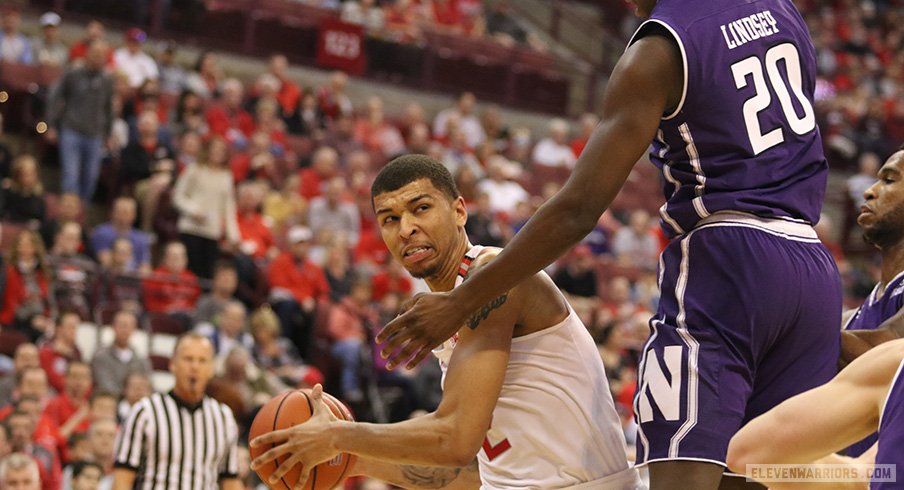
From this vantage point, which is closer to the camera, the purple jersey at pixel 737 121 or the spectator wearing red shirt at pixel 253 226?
the purple jersey at pixel 737 121

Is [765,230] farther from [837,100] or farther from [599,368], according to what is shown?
[837,100]

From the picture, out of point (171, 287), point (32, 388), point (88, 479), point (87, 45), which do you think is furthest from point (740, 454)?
point (87, 45)

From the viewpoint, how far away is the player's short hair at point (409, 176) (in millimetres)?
4047

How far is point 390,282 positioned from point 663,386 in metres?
9.55

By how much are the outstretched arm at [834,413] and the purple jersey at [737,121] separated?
3.59 feet

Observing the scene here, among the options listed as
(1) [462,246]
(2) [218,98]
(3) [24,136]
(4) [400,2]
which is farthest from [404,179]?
(4) [400,2]

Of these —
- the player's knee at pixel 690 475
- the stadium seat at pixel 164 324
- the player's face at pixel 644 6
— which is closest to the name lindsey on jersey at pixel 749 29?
the player's face at pixel 644 6

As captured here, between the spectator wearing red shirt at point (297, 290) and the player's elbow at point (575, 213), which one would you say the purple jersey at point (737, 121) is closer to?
the player's elbow at point (575, 213)

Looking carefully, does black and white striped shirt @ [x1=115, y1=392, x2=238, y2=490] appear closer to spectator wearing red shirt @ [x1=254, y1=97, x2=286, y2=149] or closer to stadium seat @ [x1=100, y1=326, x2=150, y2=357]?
stadium seat @ [x1=100, y1=326, x2=150, y2=357]

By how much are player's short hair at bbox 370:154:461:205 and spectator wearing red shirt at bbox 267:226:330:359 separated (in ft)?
26.5

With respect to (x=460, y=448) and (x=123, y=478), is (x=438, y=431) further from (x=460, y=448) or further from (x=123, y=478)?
(x=123, y=478)

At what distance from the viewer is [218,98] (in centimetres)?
1539

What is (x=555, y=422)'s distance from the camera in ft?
13.2

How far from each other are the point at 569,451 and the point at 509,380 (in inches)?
11.7
